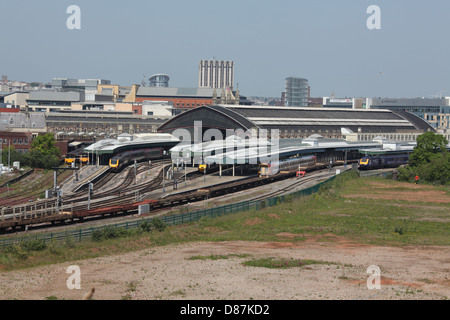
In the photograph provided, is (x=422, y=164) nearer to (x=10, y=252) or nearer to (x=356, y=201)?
(x=356, y=201)

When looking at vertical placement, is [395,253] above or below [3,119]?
below

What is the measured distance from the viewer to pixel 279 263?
40.9 m

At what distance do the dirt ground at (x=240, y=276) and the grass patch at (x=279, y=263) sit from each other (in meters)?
0.59

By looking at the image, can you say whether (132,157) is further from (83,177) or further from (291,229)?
(291,229)

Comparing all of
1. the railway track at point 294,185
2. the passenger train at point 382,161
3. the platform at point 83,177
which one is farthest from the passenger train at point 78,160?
the passenger train at point 382,161

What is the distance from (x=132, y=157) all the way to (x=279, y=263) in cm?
7781

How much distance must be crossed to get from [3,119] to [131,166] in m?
41.1

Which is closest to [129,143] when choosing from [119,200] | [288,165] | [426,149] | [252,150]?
[252,150]

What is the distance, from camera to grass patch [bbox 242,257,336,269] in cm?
4038

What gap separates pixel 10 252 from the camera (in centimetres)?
4200

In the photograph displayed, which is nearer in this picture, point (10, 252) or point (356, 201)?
point (10, 252)

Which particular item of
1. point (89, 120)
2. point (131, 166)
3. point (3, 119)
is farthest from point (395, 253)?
point (89, 120)
